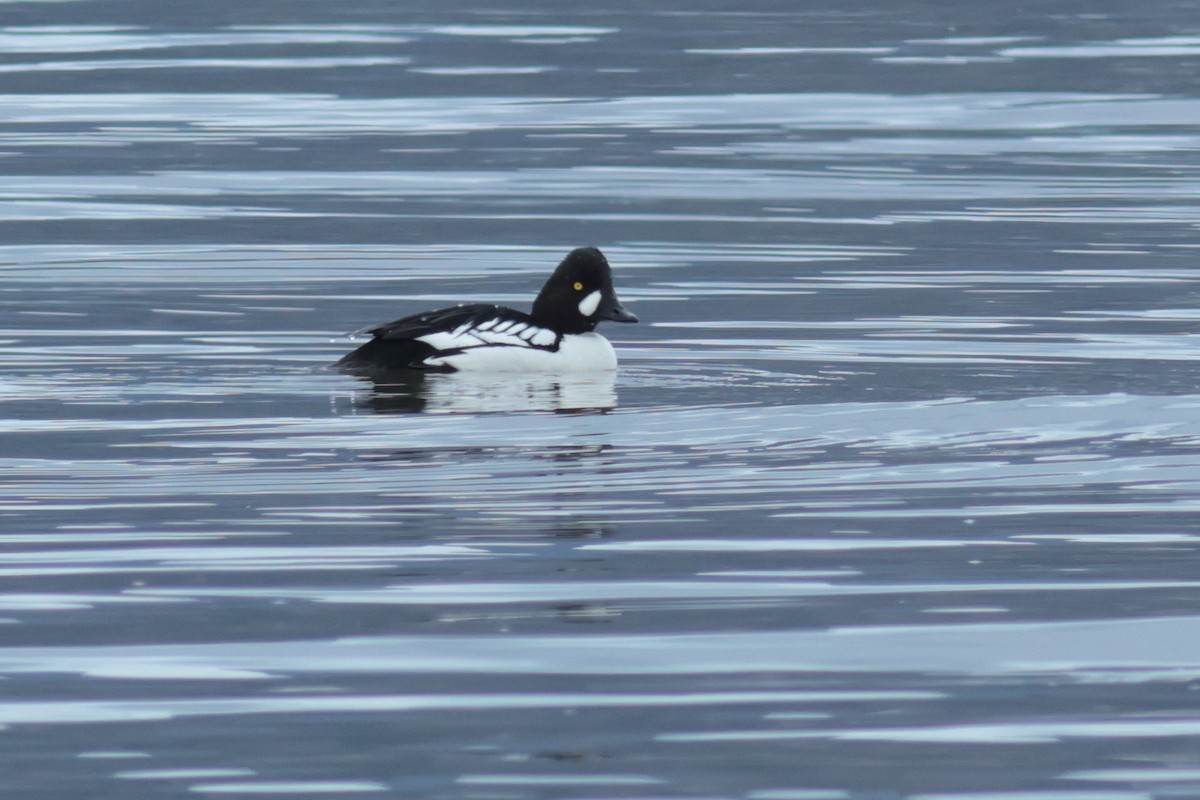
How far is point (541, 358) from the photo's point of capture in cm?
1263

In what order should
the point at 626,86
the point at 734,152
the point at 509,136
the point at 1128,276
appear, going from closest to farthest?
the point at 1128,276, the point at 734,152, the point at 509,136, the point at 626,86

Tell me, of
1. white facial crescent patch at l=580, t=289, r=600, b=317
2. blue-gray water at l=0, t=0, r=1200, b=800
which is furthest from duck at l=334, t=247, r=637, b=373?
blue-gray water at l=0, t=0, r=1200, b=800

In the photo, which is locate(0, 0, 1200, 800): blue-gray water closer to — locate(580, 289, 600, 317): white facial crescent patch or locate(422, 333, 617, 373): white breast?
locate(422, 333, 617, 373): white breast

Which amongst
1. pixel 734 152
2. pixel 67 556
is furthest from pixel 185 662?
pixel 734 152

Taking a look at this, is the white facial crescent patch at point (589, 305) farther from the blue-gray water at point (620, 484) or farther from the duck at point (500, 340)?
the blue-gray water at point (620, 484)

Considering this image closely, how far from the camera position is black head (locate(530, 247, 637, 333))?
1303 centimetres

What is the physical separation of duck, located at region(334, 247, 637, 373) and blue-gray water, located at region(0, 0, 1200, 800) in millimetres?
231

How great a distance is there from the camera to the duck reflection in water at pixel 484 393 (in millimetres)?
11305

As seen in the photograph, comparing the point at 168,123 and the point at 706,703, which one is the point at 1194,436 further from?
the point at 168,123

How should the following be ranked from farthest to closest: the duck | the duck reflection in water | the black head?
the black head < the duck < the duck reflection in water

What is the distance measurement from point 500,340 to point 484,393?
0.72 meters

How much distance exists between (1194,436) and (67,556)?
15.3 feet

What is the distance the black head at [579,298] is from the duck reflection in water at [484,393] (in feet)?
1.74

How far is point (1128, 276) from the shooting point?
52.2 ft
